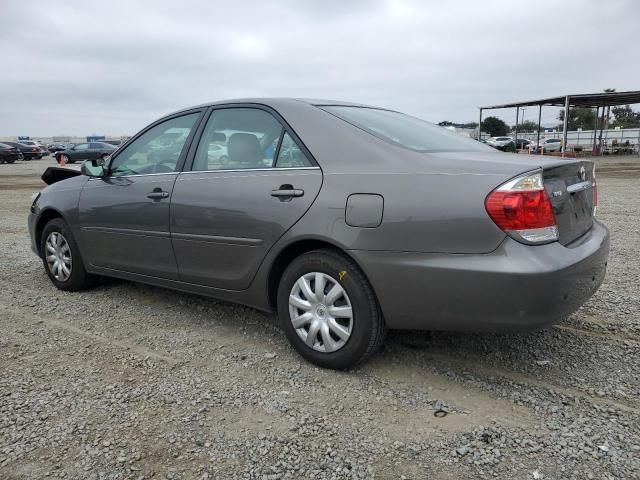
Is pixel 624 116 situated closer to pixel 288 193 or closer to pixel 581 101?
pixel 581 101

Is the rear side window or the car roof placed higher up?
the car roof

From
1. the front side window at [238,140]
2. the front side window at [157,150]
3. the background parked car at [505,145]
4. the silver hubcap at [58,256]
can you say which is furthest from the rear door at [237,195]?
the background parked car at [505,145]

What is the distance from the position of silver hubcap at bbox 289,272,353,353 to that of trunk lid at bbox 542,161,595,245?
119 centimetres

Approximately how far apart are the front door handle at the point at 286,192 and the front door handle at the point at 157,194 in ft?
3.29

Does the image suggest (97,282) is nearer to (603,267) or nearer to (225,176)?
(225,176)

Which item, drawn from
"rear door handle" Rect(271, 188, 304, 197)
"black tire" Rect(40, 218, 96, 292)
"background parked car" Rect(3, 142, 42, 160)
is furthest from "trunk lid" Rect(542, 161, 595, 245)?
"background parked car" Rect(3, 142, 42, 160)

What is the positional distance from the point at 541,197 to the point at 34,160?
1703 inches

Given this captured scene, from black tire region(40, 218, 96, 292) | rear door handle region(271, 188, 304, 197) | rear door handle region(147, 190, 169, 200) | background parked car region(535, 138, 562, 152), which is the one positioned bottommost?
background parked car region(535, 138, 562, 152)

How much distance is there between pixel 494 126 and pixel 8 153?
5521 centimetres

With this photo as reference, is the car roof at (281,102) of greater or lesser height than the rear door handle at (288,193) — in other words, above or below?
above

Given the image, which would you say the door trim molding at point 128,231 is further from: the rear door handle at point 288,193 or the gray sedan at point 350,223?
the rear door handle at point 288,193

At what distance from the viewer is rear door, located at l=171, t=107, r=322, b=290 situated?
321 cm

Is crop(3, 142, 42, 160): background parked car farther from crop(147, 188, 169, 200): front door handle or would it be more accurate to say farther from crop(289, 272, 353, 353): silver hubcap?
crop(289, 272, 353, 353): silver hubcap

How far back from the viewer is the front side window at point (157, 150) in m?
3.99
